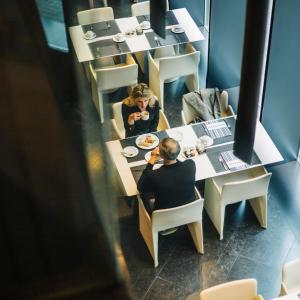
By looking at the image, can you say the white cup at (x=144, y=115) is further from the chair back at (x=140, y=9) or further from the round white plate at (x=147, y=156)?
the chair back at (x=140, y=9)

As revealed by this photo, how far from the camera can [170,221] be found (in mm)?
5492

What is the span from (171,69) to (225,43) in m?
0.80

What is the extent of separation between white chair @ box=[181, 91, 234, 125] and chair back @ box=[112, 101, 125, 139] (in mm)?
670

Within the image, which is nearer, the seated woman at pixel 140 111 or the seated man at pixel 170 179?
the seated man at pixel 170 179

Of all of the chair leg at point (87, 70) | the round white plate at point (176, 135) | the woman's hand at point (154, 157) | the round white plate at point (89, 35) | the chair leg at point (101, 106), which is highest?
the round white plate at point (89, 35)

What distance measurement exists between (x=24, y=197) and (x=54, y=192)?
30.2 inches

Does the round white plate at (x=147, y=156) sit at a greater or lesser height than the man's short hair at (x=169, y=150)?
lesser

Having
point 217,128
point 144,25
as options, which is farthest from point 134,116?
point 144,25

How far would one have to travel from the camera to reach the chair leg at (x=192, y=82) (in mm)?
7609

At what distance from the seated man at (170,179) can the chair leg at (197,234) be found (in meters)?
0.39

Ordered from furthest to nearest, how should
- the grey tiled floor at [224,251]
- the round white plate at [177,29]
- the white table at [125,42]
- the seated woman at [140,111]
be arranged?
the round white plate at [177,29] < the white table at [125,42] < the seated woman at [140,111] < the grey tiled floor at [224,251]

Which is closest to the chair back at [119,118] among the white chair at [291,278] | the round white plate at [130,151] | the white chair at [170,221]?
the round white plate at [130,151]

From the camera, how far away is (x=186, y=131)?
628cm

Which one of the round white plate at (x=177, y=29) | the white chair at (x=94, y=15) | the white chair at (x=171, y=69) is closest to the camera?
the white chair at (x=171, y=69)
